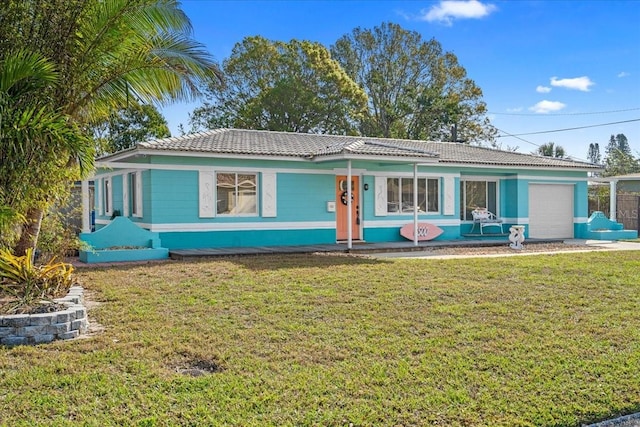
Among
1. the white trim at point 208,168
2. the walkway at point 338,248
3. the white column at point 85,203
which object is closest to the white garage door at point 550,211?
the walkway at point 338,248

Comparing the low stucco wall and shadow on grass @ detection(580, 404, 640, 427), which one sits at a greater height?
the low stucco wall

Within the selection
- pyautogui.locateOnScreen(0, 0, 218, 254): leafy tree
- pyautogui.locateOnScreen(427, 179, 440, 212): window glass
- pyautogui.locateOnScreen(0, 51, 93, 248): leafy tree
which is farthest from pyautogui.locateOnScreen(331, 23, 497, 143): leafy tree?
pyautogui.locateOnScreen(0, 51, 93, 248): leafy tree

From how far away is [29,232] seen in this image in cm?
801

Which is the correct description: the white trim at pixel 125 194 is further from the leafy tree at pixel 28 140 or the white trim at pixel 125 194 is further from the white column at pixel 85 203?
the leafy tree at pixel 28 140

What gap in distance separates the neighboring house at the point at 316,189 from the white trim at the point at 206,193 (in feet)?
0.09

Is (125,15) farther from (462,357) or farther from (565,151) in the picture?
(565,151)

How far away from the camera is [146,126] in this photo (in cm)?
3288

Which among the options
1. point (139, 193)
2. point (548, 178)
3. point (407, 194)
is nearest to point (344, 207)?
point (407, 194)

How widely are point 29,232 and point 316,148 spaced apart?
10195 mm

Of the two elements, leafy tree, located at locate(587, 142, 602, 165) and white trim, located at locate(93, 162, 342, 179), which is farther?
leafy tree, located at locate(587, 142, 602, 165)

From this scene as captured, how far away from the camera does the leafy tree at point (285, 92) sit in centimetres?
3325

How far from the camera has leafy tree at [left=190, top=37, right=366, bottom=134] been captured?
33.2 m

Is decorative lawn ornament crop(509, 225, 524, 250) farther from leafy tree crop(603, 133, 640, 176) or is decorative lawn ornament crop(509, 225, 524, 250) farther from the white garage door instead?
leafy tree crop(603, 133, 640, 176)

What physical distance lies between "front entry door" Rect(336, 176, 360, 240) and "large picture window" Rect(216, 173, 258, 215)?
107 inches
